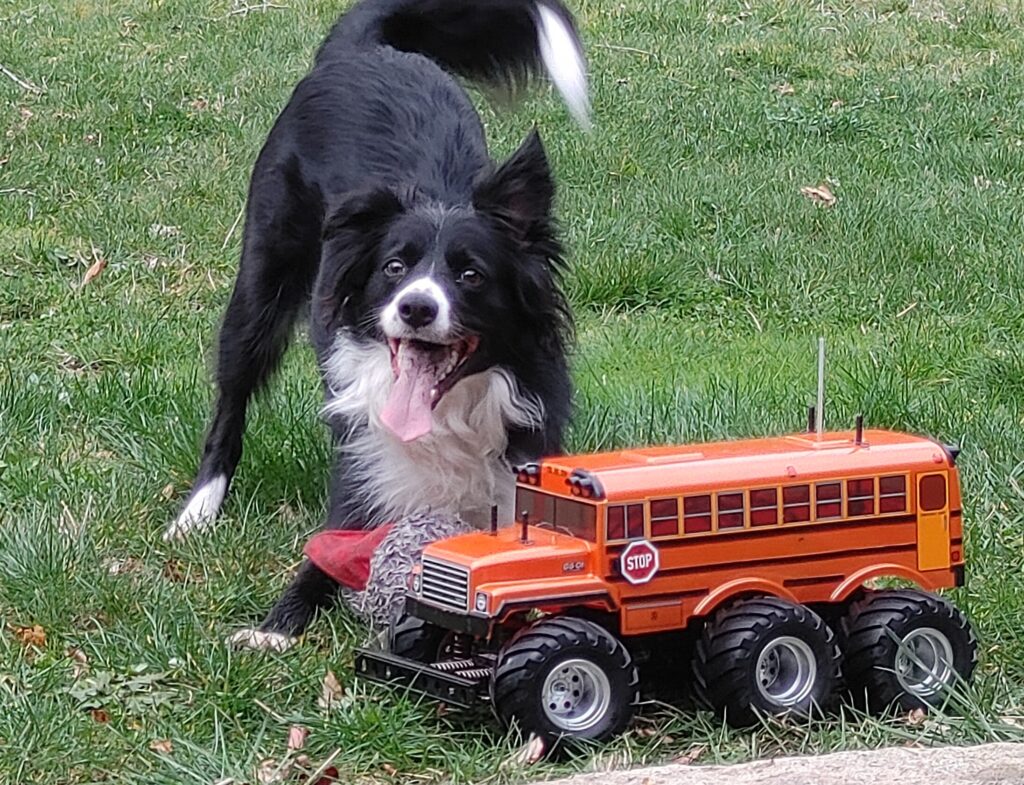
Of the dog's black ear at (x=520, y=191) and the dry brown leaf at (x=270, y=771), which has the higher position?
the dog's black ear at (x=520, y=191)

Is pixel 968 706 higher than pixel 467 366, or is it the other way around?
pixel 467 366

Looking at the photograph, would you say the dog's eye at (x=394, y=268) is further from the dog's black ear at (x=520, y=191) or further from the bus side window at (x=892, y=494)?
the bus side window at (x=892, y=494)

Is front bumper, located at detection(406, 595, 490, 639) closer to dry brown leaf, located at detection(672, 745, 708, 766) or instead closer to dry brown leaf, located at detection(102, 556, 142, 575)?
dry brown leaf, located at detection(672, 745, 708, 766)

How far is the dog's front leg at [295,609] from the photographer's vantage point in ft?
11.7

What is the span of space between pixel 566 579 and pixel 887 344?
3.52m

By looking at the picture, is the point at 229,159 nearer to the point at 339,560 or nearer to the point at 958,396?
the point at 958,396

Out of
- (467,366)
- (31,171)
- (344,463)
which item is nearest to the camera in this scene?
(467,366)

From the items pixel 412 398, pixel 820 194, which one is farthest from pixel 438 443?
pixel 820 194

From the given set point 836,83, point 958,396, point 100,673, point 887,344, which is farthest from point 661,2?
point 100,673

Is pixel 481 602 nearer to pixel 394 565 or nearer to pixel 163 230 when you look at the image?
pixel 394 565

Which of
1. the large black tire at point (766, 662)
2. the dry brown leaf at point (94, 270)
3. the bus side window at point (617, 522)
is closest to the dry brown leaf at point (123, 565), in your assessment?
the bus side window at point (617, 522)

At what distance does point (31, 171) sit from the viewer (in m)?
8.31

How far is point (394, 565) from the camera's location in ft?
11.6

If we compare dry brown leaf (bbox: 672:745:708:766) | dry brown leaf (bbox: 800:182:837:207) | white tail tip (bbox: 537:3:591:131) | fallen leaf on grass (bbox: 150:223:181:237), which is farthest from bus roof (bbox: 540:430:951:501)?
dry brown leaf (bbox: 800:182:837:207)
